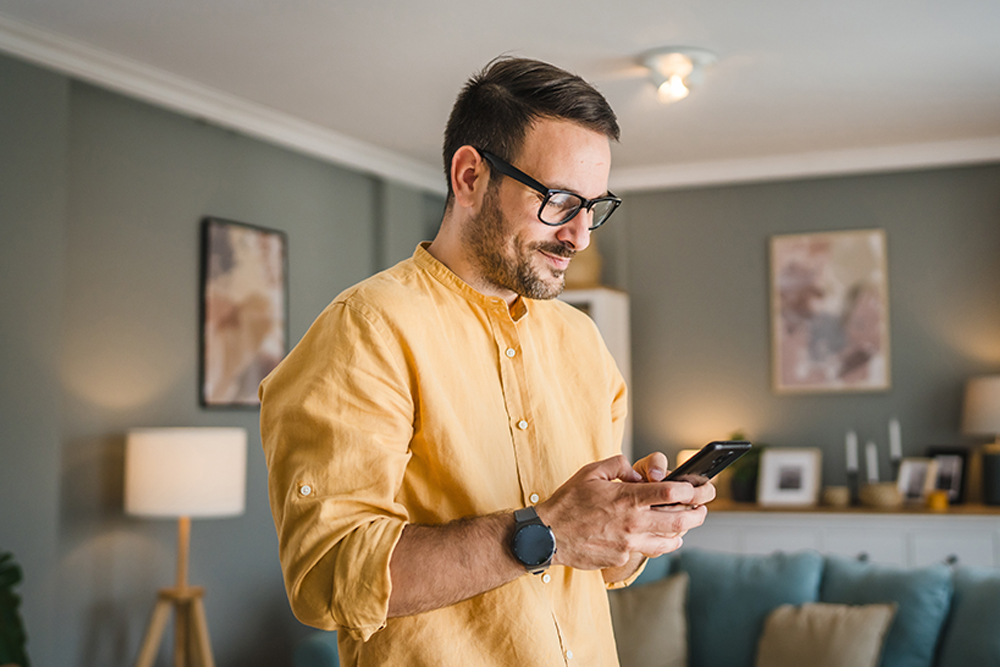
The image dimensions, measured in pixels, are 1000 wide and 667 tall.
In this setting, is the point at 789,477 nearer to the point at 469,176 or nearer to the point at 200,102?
the point at 200,102

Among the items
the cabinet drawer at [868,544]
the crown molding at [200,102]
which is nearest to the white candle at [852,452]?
the cabinet drawer at [868,544]

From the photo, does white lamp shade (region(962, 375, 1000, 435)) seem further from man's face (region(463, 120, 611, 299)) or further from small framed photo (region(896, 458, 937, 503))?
man's face (region(463, 120, 611, 299))

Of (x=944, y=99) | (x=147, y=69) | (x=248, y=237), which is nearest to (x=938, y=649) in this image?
(x=944, y=99)

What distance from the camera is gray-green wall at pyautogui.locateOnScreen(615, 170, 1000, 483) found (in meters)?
4.78

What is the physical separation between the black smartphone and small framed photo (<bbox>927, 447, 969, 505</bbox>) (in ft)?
13.4

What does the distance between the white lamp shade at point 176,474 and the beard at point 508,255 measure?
2.34 meters

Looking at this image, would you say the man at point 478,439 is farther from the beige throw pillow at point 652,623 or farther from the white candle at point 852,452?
the white candle at point 852,452

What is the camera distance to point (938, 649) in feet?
9.57

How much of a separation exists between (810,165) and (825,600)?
2.64m

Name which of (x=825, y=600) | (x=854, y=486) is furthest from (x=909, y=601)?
(x=854, y=486)

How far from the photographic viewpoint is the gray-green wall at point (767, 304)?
4.78 meters

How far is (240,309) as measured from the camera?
3.95 meters

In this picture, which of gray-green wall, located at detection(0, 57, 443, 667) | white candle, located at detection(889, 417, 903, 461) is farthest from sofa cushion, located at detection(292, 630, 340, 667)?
white candle, located at detection(889, 417, 903, 461)

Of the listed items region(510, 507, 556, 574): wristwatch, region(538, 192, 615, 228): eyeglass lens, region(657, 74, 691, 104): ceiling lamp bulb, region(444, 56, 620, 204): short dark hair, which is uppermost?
region(657, 74, 691, 104): ceiling lamp bulb
